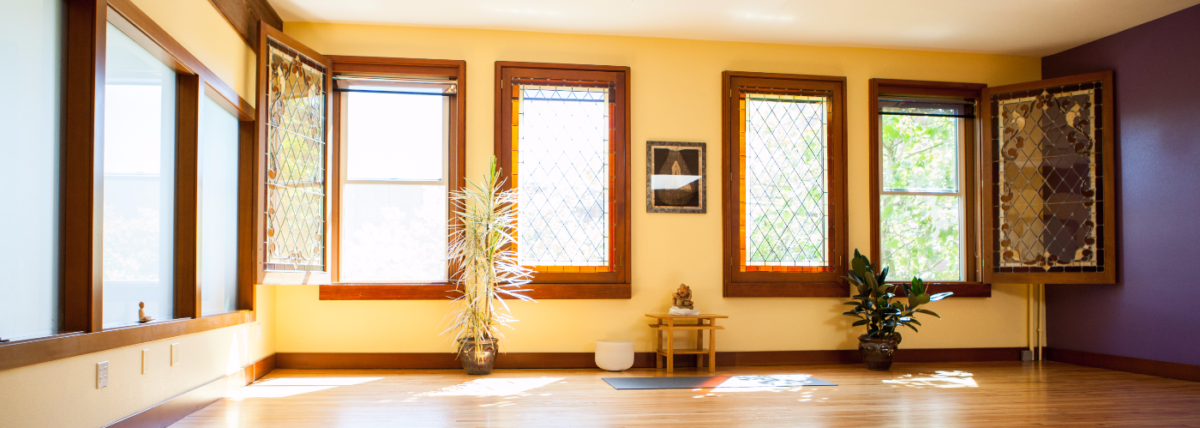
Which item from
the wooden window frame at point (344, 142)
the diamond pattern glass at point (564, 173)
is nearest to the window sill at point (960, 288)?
the diamond pattern glass at point (564, 173)

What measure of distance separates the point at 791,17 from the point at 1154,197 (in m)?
3.11

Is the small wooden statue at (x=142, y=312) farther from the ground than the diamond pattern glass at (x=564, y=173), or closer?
closer

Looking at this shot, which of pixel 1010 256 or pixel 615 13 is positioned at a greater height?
pixel 615 13

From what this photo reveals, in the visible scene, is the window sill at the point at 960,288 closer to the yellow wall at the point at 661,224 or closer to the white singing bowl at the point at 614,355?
the yellow wall at the point at 661,224

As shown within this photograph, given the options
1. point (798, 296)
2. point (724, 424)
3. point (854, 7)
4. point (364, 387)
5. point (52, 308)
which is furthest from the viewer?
point (798, 296)

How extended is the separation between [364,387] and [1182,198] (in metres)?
6.00

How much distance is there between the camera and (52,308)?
2.96m

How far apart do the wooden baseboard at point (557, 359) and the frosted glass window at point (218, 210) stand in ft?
3.23

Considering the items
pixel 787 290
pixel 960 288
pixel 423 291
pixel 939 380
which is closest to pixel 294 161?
pixel 423 291

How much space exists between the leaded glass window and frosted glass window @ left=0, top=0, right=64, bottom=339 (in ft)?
6.42

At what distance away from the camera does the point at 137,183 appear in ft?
12.0

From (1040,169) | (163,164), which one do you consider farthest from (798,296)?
(163,164)

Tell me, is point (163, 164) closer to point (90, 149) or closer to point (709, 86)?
point (90, 149)

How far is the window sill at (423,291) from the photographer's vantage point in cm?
579
